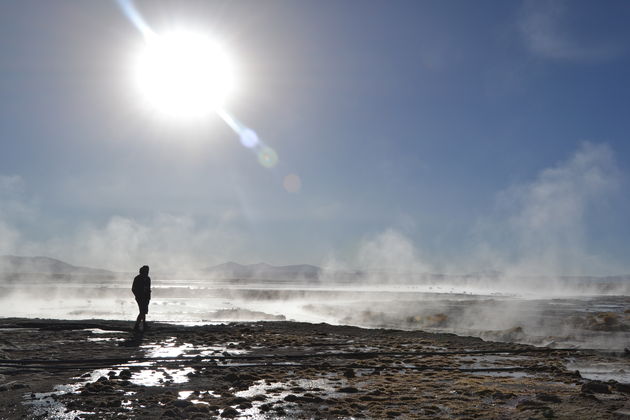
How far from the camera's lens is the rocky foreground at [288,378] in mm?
7969

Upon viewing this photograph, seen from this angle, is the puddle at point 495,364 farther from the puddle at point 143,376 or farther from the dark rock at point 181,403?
the dark rock at point 181,403

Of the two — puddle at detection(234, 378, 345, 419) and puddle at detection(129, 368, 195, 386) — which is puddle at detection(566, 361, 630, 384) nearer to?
puddle at detection(234, 378, 345, 419)

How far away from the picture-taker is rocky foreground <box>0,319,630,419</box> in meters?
7.97

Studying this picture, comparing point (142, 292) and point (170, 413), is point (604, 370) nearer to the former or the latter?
point (170, 413)

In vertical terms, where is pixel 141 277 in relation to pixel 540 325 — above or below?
above

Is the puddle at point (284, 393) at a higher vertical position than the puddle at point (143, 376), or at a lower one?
lower

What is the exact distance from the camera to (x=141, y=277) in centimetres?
1950

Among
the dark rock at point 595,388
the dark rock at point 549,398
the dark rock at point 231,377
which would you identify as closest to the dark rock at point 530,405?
the dark rock at point 549,398

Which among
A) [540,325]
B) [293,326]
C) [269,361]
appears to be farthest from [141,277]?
[540,325]

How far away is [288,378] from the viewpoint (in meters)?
10.9

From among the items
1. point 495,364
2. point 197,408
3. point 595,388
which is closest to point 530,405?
point 595,388

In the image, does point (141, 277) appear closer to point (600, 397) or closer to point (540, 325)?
point (600, 397)

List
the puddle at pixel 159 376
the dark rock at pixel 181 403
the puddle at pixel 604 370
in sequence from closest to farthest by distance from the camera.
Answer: the dark rock at pixel 181 403
the puddle at pixel 159 376
the puddle at pixel 604 370

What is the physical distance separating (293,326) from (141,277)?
22.7ft
